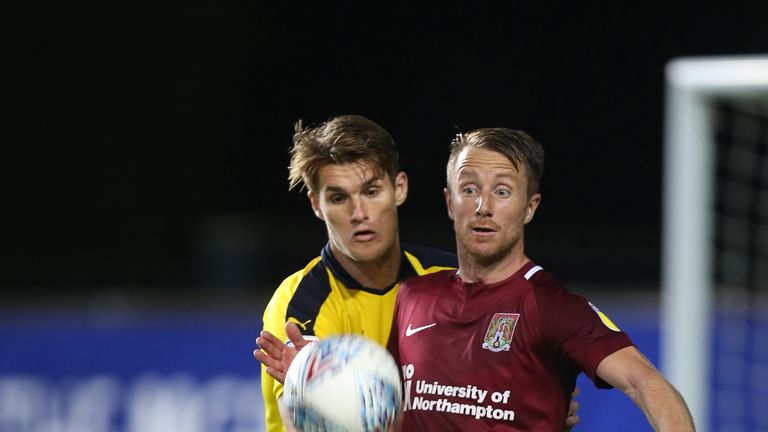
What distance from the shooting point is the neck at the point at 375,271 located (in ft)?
13.1

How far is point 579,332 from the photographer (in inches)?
125

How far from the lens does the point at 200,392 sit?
7.60 metres

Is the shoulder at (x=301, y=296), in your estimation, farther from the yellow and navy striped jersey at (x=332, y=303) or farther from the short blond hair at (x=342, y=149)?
the short blond hair at (x=342, y=149)

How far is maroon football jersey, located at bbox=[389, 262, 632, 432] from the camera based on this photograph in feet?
10.5

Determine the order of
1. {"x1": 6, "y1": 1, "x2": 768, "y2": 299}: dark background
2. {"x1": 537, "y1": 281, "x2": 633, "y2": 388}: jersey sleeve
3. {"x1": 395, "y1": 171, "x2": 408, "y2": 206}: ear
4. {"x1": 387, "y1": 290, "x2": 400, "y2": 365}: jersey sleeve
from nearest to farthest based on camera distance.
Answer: {"x1": 537, "y1": 281, "x2": 633, "y2": 388}: jersey sleeve < {"x1": 387, "y1": 290, "x2": 400, "y2": 365}: jersey sleeve < {"x1": 395, "y1": 171, "x2": 408, "y2": 206}: ear < {"x1": 6, "y1": 1, "x2": 768, "y2": 299}: dark background

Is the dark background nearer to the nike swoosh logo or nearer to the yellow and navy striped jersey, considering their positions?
the yellow and navy striped jersey

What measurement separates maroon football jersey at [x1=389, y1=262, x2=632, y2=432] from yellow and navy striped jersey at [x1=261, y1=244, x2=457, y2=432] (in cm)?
44

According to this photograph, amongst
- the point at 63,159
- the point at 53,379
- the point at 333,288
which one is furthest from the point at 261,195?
the point at 333,288

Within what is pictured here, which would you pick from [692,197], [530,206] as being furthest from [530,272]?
[692,197]

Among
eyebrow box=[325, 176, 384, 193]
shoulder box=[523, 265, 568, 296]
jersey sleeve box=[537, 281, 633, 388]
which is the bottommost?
jersey sleeve box=[537, 281, 633, 388]

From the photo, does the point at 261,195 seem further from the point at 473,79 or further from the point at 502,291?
the point at 502,291

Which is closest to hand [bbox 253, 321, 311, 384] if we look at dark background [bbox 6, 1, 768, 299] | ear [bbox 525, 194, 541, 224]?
ear [bbox 525, 194, 541, 224]

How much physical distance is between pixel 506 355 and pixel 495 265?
30 cm

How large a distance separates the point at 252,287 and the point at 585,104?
169 inches
